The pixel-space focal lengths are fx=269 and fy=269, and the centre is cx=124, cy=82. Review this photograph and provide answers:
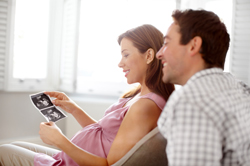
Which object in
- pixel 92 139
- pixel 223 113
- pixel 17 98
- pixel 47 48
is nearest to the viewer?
pixel 223 113

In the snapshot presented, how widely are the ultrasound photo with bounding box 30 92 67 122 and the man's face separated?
966 mm

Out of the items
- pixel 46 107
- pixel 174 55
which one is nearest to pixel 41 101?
pixel 46 107

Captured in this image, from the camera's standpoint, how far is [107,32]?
3.04 m

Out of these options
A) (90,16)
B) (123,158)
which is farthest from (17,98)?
(123,158)

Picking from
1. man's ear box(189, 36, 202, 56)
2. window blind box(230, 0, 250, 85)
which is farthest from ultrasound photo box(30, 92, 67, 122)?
window blind box(230, 0, 250, 85)

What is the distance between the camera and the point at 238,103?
2.76 feet

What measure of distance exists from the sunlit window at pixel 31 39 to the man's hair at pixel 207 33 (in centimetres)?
235

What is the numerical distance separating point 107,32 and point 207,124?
95.3 inches

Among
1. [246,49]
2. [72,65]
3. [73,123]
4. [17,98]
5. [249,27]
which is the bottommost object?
[73,123]

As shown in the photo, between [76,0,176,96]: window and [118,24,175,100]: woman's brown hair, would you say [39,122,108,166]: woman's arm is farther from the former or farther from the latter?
[76,0,176,96]: window

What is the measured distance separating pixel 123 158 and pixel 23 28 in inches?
88.5

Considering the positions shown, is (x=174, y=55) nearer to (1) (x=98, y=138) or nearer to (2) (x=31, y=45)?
(1) (x=98, y=138)

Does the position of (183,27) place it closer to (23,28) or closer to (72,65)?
(72,65)

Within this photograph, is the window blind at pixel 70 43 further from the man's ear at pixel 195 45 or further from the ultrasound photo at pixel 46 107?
the man's ear at pixel 195 45
